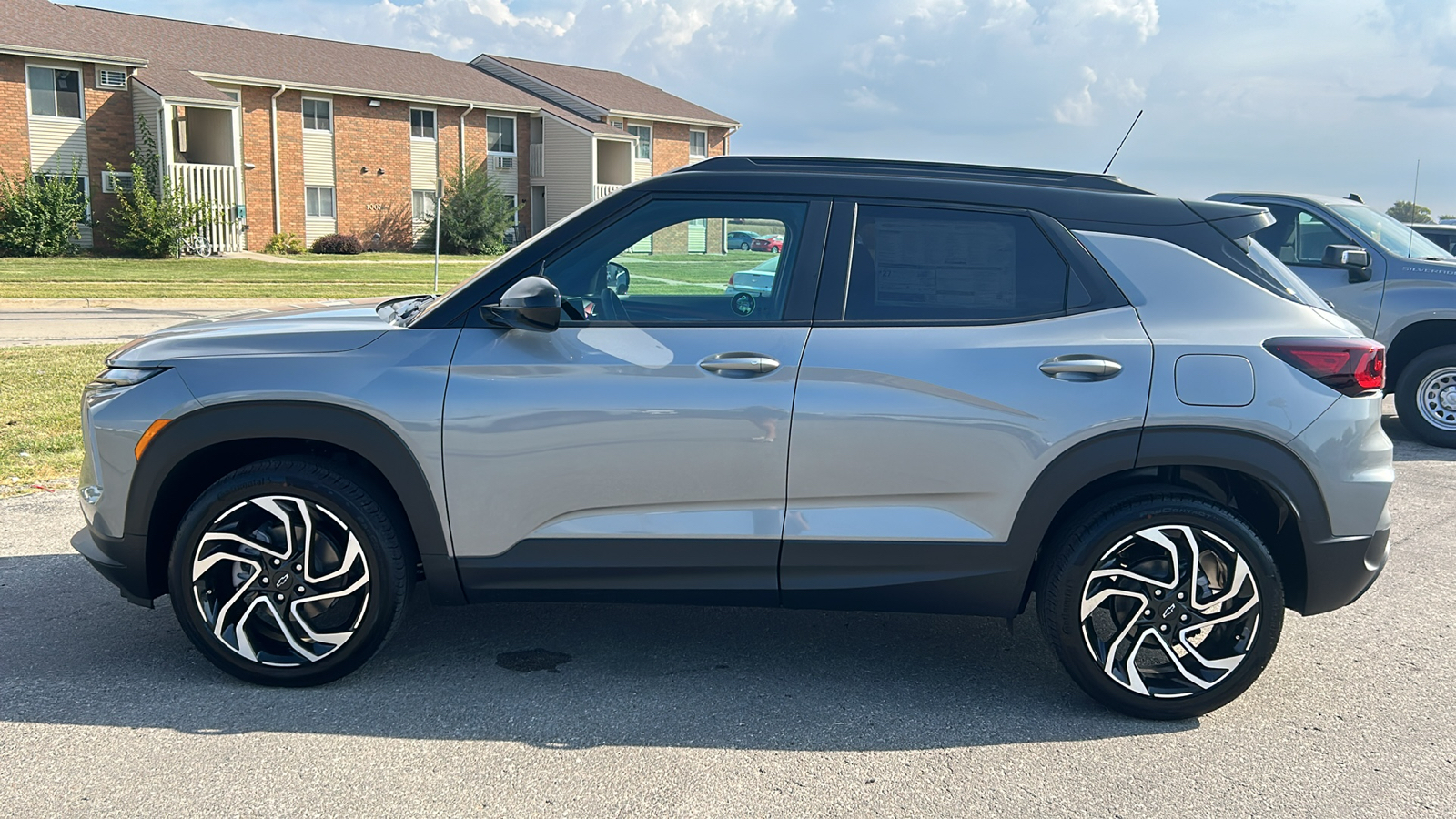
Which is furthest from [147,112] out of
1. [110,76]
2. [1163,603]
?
[1163,603]

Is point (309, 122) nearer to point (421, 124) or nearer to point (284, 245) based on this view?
point (421, 124)

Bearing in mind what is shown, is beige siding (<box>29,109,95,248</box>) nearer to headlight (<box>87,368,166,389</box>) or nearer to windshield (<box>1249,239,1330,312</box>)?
headlight (<box>87,368,166,389</box>)

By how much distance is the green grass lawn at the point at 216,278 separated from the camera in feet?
65.2

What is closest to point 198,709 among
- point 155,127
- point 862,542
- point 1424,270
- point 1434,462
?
point 862,542

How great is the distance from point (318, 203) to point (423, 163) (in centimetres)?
422

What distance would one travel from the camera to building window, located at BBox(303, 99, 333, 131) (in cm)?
3738

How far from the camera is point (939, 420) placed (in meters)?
3.85

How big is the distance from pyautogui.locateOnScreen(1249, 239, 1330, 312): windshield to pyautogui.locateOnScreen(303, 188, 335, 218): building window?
121ft

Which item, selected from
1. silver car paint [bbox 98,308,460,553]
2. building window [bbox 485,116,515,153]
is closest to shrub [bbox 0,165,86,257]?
building window [bbox 485,116,515,153]

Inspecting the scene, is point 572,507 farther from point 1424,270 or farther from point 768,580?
point 1424,270

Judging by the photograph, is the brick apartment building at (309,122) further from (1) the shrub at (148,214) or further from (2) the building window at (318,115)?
(1) the shrub at (148,214)

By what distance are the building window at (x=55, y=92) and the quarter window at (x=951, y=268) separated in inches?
1337

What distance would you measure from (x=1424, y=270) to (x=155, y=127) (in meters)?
31.7

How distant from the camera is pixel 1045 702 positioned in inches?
164
